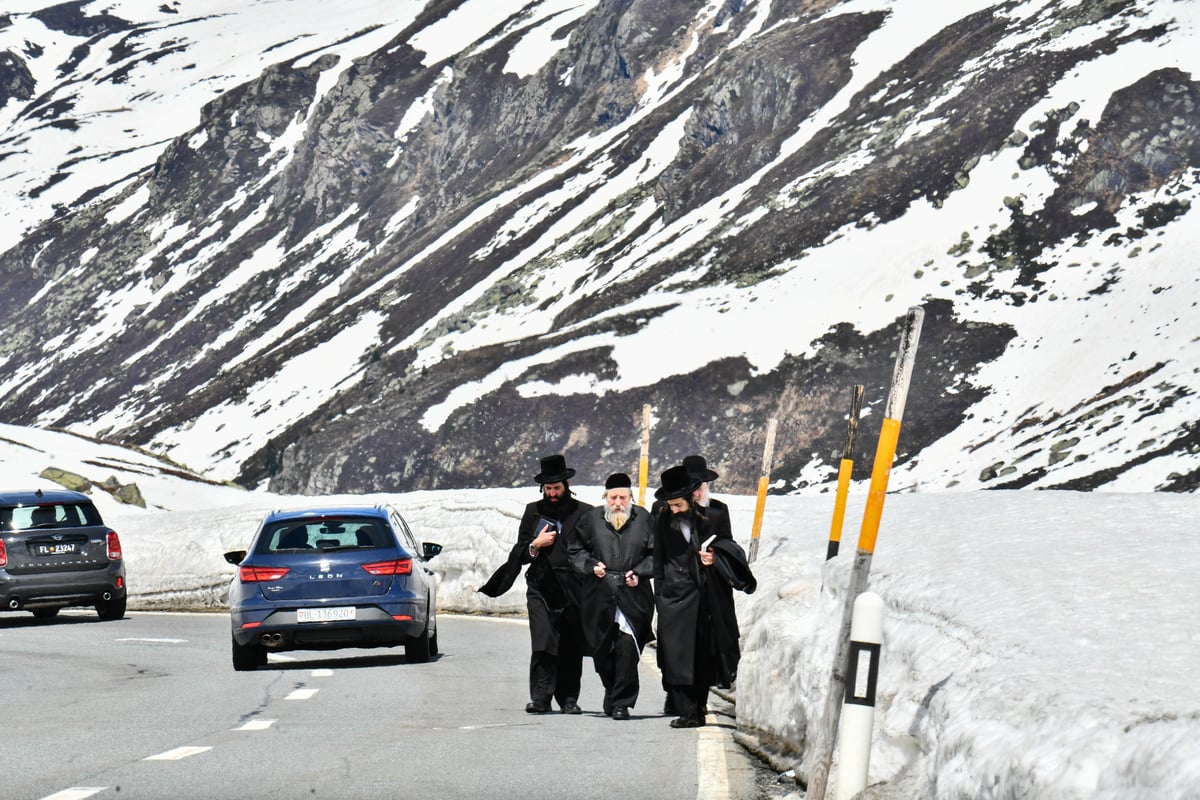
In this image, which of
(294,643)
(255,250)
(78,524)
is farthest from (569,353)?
(255,250)

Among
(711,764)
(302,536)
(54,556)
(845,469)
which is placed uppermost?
(845,469)

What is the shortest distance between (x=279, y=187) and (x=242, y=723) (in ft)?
566

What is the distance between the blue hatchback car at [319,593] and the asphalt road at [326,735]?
13.2 inches

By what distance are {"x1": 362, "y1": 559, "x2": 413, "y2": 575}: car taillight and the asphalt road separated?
87 cm

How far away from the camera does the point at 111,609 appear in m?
24.4

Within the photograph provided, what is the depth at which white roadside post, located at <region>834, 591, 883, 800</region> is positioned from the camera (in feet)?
23.3

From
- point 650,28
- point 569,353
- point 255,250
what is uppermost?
point 650,28

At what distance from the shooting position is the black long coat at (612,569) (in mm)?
13031

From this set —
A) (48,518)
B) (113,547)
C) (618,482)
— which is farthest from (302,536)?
(48,518)

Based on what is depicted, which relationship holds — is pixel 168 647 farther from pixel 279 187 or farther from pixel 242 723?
pixel 279 187

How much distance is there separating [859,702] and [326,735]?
517 centimetres

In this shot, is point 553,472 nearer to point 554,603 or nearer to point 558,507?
point 558,507

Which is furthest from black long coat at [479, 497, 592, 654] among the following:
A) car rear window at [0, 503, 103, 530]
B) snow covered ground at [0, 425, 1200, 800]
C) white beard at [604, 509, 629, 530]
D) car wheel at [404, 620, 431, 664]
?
car rear window at [0, 503, 103, 530]

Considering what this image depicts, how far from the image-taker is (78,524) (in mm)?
23266
